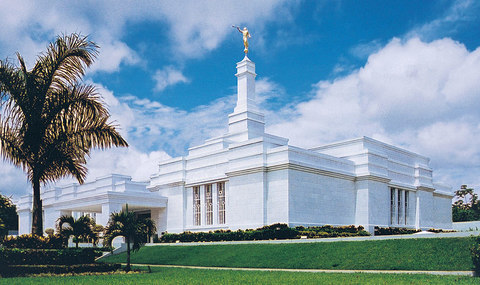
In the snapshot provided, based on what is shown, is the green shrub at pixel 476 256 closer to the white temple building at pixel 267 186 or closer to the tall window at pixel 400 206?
the white temple building at pixel 267 186

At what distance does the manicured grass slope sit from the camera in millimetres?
18609

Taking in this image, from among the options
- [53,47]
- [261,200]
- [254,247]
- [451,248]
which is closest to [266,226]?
[261,200]

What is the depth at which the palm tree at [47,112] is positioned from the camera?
15945mm

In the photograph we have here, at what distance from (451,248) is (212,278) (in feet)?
32.5

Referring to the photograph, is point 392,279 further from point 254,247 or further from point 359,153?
point 359,153

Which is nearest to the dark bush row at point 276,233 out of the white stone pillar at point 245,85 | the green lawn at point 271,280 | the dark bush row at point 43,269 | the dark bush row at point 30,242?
the white stone pillar at point 245,85

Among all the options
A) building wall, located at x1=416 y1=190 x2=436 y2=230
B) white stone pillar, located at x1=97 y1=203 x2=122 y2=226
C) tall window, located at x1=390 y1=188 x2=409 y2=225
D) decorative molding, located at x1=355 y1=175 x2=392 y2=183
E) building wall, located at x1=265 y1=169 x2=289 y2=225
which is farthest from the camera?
building wall, located at x1=416 y1=190 x2=436 y2=230

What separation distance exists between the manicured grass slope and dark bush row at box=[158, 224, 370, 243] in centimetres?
318

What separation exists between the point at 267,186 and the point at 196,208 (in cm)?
852

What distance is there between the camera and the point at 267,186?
109ft

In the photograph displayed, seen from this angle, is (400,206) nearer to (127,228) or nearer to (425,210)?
(425,210)

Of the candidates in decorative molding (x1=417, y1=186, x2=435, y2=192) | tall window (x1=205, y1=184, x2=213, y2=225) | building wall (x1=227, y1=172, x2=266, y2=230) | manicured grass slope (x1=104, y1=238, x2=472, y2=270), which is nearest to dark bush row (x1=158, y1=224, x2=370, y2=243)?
building wall (x1=227, y1=172, x2=266, y2=230)

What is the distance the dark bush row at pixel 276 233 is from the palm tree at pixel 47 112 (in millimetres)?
15077

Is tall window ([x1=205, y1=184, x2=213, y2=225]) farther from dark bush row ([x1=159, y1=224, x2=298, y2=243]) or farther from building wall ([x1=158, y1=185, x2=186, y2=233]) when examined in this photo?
dark bush row ([x1=159, y1=224, x2=298, y2=243])
